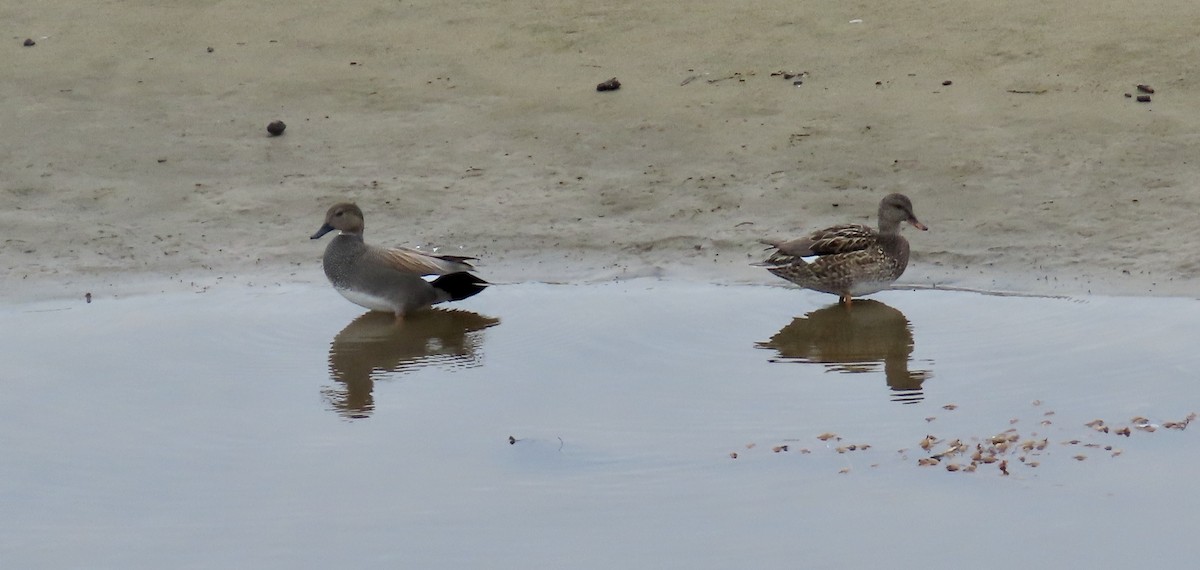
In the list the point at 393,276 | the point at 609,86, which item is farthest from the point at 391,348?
the point at 609,86

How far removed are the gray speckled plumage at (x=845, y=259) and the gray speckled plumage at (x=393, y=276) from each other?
168 centimetres

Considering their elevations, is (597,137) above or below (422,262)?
above

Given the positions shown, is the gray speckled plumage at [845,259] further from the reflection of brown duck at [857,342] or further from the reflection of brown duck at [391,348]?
the reflection of brown duck at [391,348]

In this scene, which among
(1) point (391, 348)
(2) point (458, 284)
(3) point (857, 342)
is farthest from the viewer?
(2) point (458, 284)

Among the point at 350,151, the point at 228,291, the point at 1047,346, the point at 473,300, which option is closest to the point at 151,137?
the point at 350,151

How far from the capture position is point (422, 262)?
866 centimetres

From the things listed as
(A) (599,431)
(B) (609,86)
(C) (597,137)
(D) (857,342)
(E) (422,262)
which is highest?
(B) (609,86)

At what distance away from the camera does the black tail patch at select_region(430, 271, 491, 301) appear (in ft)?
28.2

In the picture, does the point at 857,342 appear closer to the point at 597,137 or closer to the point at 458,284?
the point at 458,284

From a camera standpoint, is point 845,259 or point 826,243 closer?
point 845,259

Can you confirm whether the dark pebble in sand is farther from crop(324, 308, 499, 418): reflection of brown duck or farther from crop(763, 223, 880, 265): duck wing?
crop(324, 308, 499, 418): reflection of brown duck

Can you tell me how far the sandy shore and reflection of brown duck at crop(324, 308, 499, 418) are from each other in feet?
2.45

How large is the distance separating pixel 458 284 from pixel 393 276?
14.6 inches

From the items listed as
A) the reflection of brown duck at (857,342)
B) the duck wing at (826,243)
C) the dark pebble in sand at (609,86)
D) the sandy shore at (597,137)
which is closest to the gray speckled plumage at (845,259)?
the duck wing at (826,243)
